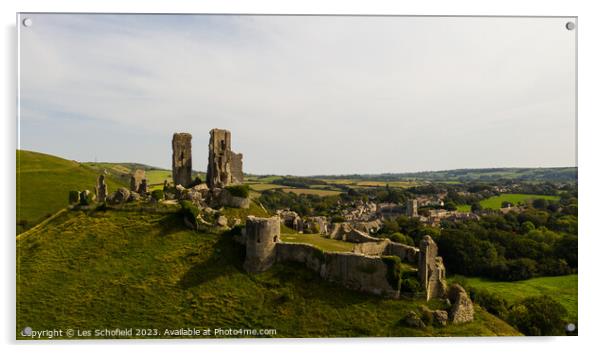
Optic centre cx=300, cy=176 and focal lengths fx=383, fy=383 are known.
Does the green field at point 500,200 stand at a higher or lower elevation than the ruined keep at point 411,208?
higher

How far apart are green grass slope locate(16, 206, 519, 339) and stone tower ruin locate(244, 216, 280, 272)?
0.47 m

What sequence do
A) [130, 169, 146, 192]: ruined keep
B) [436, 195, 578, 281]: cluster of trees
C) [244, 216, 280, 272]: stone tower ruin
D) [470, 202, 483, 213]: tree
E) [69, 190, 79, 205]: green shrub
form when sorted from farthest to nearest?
[470, 202, 483, 213]: tree, [436, 195, 578, 281]: cluster of trees, [130, 169, 146, 192]: ruined keep, [69, 190, 79, 205]: green shrub, [244, 216, 280, 272]: stone tower ruin

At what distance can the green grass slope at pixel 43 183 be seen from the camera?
1914 centimetres

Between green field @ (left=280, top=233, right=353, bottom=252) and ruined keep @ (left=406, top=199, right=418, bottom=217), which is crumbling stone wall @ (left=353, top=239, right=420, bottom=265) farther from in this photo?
ruined keep @ (left=406, top=199, right=418, bottom=217)

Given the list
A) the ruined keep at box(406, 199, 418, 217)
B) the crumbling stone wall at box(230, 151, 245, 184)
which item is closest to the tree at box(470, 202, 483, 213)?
the ruined keep at box(406, 199, 418, 217)

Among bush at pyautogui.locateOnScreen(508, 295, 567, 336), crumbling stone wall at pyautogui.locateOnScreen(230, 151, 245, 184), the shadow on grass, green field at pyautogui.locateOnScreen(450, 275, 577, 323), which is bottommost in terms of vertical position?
green field at pyautogui.locateOnScreen(450, 275, 577, 323)

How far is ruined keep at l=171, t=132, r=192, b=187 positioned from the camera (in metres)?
30.1

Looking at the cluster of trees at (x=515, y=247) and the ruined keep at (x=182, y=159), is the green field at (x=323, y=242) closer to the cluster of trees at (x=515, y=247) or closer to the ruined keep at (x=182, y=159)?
the ruined keep at (x=182, y=159)

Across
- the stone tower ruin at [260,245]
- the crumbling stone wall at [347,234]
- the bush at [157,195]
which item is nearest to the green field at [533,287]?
the crumbling stone wall at [347,234]

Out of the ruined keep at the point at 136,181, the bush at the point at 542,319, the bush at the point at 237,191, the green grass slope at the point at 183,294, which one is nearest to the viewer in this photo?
the green grass slope at the point at 183,294

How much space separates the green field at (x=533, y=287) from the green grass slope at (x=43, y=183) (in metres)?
29.9

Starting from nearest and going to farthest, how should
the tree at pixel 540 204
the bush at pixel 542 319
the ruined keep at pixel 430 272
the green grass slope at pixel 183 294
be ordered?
the green grass slope at pixel 183 294 < the ruined keep at pixel 430 272 < the bush at pixel 542 319 < the tree at pixel 540 204

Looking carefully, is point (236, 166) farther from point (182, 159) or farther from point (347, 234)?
point (347, 234)

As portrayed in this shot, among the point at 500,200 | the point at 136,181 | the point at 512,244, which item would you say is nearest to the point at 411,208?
the point at 500,200
